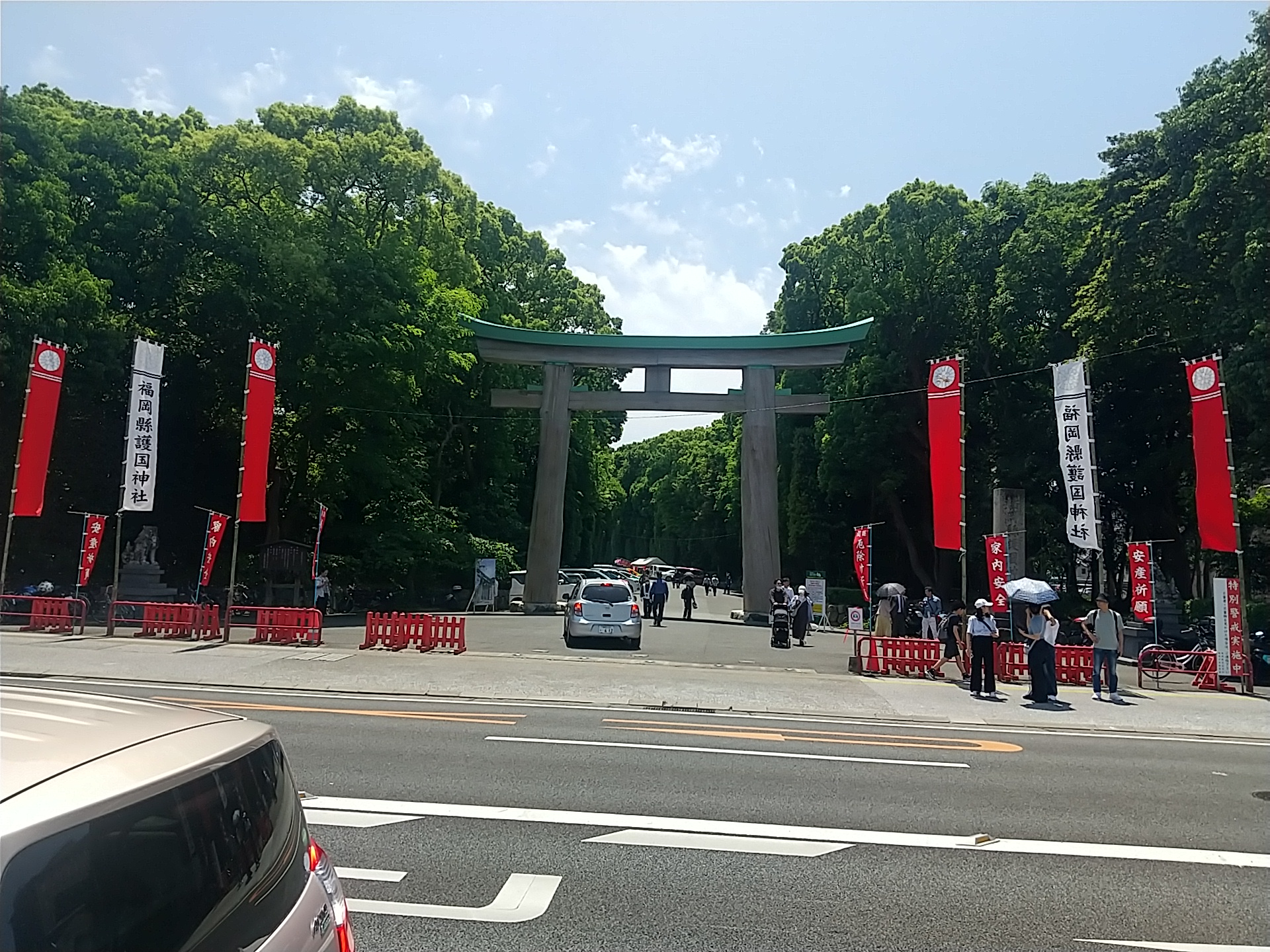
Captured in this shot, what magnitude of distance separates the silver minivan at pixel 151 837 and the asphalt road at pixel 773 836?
236cm

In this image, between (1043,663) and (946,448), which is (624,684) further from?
(946,448)

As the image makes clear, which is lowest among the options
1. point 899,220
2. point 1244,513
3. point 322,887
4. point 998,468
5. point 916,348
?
point 322,887

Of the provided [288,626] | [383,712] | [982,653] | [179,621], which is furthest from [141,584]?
[982,653]

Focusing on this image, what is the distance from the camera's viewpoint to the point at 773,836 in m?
6.30

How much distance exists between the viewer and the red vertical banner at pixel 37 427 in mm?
19922

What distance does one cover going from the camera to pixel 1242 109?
24.3 metres

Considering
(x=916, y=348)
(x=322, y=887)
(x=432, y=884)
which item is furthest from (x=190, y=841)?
A: (x=916, y=348)

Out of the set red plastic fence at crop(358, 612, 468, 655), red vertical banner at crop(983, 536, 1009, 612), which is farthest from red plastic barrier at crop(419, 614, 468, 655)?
red vertical banner at crop(983, 536, 1009, 612)

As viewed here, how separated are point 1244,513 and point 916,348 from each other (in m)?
16.7

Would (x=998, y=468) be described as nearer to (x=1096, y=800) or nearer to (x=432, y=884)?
(x=1096, y=800)

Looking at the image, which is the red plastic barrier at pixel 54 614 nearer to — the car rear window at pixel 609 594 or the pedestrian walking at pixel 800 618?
the car rear window at pixel 609 594

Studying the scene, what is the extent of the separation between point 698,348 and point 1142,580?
1662 centimetres

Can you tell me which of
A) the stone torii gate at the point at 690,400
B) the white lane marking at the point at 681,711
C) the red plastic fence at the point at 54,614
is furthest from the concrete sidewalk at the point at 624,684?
the stone torii gate at the point at 690,400

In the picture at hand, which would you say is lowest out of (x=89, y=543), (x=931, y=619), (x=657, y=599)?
(x=931, y=619)
